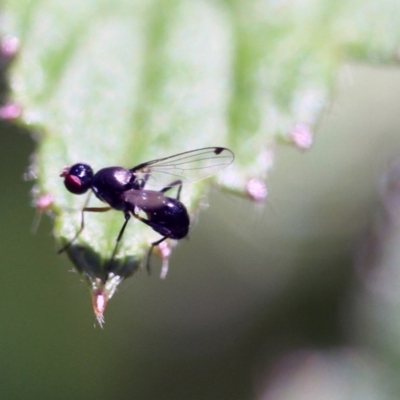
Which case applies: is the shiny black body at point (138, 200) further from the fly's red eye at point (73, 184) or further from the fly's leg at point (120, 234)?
the fly's red eye at point (73, 184)

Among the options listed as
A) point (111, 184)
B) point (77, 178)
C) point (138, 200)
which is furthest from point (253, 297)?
point (77, 178)

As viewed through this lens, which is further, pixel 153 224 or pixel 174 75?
pixel 174 75

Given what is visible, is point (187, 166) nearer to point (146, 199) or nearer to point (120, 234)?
point (146, 199)

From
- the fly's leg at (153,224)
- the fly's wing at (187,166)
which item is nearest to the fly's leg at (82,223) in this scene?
the fly's leg at (153,224)

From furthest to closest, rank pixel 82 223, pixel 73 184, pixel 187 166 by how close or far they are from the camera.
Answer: pixel 187 166 → pixel 73 184 → pixel 82 223

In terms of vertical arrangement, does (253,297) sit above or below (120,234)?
below

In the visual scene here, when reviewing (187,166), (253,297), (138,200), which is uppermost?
(187,166)
